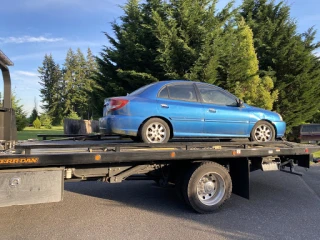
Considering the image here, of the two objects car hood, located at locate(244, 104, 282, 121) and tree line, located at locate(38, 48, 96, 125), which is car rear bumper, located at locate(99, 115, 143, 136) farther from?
tree line, located at locate(38, 48, 96, 125)

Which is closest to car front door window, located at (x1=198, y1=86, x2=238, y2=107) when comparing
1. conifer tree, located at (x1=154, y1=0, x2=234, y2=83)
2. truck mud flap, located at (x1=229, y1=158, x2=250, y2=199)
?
truck mud flap, located at (x1=229, y1=158, x2=250, y2=199)

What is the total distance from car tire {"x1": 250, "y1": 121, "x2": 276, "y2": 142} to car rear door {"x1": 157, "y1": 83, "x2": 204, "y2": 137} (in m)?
1.22

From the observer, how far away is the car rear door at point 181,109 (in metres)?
5.66

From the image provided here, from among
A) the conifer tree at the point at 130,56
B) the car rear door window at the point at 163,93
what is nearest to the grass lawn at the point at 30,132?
the conifer tree at the point at 130,56

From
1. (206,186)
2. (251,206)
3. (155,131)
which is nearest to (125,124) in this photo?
(155,131)

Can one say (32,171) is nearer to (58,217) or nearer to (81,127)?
(58,217)

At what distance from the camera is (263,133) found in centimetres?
643

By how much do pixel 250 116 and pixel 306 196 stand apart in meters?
2.02

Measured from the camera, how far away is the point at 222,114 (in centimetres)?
602

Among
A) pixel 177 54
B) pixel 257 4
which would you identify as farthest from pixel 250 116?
pixel 257 4

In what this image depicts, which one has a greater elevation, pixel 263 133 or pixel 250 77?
pixel 250 77

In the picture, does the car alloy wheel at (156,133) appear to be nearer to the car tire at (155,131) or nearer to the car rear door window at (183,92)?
the car tire at (155,131)

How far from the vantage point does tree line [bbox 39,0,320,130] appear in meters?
12.1

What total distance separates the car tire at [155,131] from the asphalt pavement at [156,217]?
121 cm
